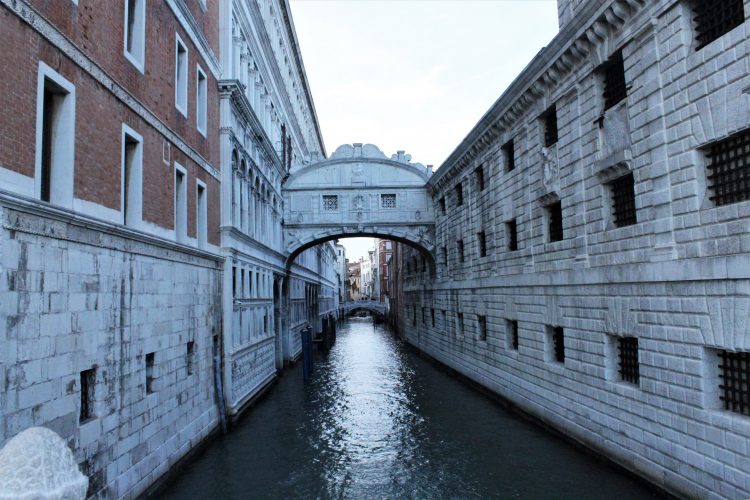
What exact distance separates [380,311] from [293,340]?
1554 inches

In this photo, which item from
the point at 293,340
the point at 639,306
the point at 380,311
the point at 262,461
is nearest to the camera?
the point at 639,306

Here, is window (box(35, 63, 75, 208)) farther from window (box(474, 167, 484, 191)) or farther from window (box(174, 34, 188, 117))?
window (box(474, 167, 484, 191))

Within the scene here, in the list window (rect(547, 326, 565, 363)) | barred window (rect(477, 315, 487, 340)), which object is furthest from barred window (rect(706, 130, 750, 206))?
barred window (rect(477, 315, 487, 340))

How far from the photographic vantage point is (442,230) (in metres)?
24.0

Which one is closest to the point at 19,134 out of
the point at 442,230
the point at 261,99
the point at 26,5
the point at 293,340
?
the point at 26,5

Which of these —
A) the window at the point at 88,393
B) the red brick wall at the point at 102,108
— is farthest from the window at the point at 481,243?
the window at the point at 88,393

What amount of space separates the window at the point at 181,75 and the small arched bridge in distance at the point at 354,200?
1328 cm

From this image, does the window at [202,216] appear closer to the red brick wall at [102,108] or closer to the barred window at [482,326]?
the red brick wall at [102,108]

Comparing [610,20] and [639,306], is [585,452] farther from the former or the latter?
[610,20]

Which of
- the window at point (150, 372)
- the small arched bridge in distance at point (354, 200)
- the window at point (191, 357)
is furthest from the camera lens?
the small arched bridge in distance at point (354, 200)

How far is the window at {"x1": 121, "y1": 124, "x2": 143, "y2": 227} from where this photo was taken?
8828 mm

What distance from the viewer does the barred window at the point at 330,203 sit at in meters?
25.2

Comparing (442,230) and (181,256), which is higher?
(442,230)

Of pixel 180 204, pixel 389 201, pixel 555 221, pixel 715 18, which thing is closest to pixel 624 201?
pixel 555 221
